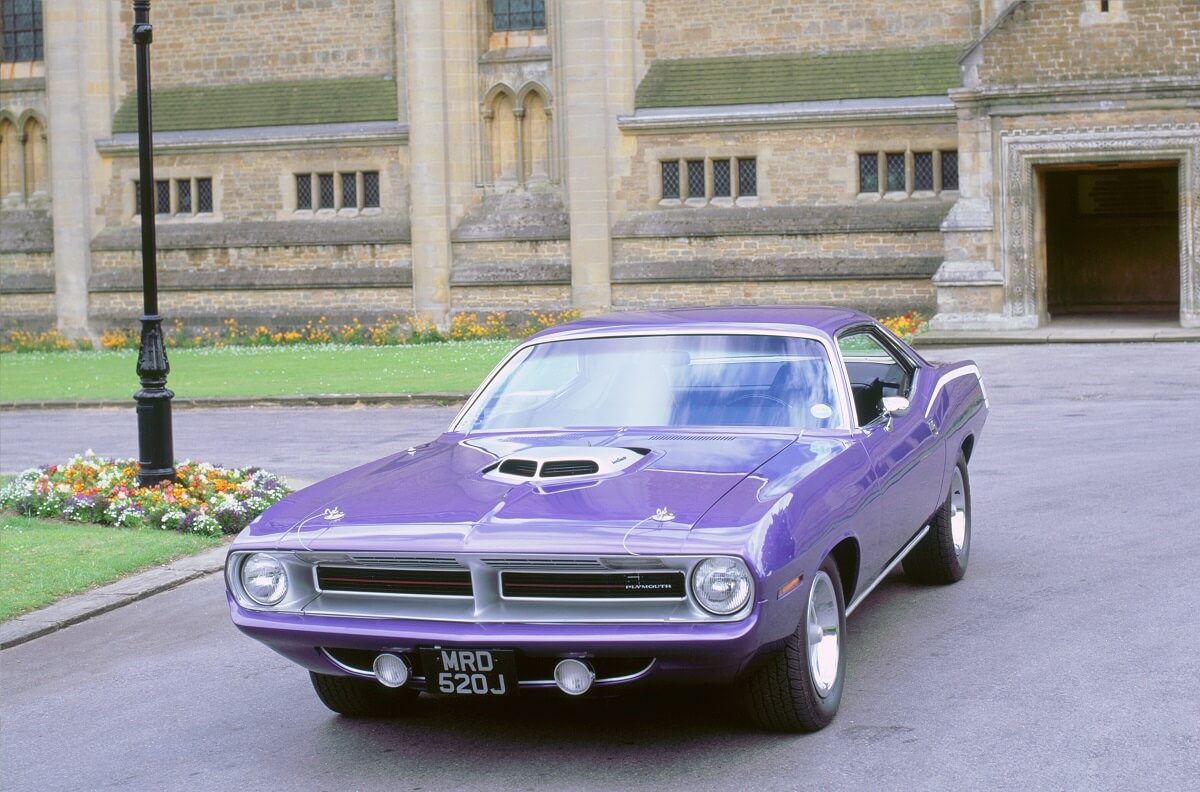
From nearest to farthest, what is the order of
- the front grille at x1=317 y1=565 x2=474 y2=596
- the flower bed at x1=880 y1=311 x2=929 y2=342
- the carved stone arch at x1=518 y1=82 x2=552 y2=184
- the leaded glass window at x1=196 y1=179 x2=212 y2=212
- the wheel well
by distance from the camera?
the front grille at x1=317 y1=565 x2=474 y2=596
the wheel well
the flower bed at x1=880 y1=311 x2=929 y2=342
the carved stone arch at x1=518 y1=82 x2=552 y2=184
the leaded glass window at x1=196 y1=179 x2=212 y2=212

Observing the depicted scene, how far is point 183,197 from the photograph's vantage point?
35.6 metres

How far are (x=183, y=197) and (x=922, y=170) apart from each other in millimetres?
16484

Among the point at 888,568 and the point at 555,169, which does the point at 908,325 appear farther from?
the point at 888,568

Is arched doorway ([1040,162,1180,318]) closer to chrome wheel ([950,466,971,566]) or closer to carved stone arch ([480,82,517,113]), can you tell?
carved stone arch ([480,82,517,113])

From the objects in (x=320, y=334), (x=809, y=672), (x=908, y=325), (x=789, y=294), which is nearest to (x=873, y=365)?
(x=809, y=672)

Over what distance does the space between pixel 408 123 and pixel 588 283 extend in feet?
17.1

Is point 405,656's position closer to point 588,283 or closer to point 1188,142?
point 1188,142

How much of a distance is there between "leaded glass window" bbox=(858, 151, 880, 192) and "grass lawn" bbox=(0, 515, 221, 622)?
74.2 ft

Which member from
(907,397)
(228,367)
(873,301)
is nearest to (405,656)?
(907,397)

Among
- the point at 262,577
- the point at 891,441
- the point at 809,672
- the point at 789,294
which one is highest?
the point at 789,294

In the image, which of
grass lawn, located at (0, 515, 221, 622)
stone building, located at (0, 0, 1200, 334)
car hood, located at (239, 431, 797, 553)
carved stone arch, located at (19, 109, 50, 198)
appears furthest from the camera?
carved stone arch, located at (19, 109, 50, 198)

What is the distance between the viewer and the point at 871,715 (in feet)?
18.6

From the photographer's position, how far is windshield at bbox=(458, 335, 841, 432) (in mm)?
6488

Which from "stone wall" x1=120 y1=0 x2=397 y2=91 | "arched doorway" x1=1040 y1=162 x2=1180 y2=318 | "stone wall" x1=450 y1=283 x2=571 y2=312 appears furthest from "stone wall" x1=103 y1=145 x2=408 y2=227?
"arched doorway" x1=1040 y1=162 x2=1180 y2=318
